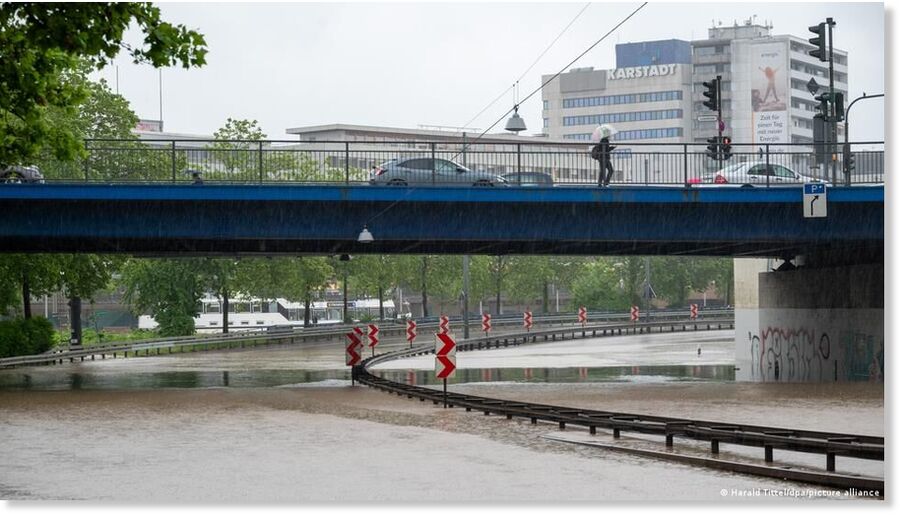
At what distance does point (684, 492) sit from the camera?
17.3 m

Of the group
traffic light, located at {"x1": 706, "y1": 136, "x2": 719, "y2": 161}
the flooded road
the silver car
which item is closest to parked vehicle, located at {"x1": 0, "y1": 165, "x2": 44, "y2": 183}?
the flooded road

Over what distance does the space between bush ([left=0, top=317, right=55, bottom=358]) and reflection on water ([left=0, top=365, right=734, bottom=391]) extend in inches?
232

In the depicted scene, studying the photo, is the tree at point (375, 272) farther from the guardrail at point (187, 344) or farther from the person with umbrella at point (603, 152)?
the person with umbrella at point (603, 152)

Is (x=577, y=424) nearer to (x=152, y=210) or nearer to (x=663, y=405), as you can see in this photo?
(x=663, y=405)

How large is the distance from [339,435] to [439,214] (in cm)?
1491

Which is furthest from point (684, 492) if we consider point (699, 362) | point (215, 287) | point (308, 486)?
point (215, 287)

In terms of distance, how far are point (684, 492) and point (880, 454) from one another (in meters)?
2.92

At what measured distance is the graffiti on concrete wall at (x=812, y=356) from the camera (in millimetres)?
43000

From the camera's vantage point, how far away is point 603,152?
38812 millimetres

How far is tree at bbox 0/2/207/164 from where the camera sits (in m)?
16.3

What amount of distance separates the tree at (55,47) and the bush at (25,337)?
46928mm

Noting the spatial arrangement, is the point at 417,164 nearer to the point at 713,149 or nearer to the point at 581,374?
the point at 713,149

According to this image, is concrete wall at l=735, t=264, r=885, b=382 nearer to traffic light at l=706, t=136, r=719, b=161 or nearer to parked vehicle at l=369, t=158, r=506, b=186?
traffic light at l=706, t=136, r=719, b=161

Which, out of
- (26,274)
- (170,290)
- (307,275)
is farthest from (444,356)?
(307,275)
